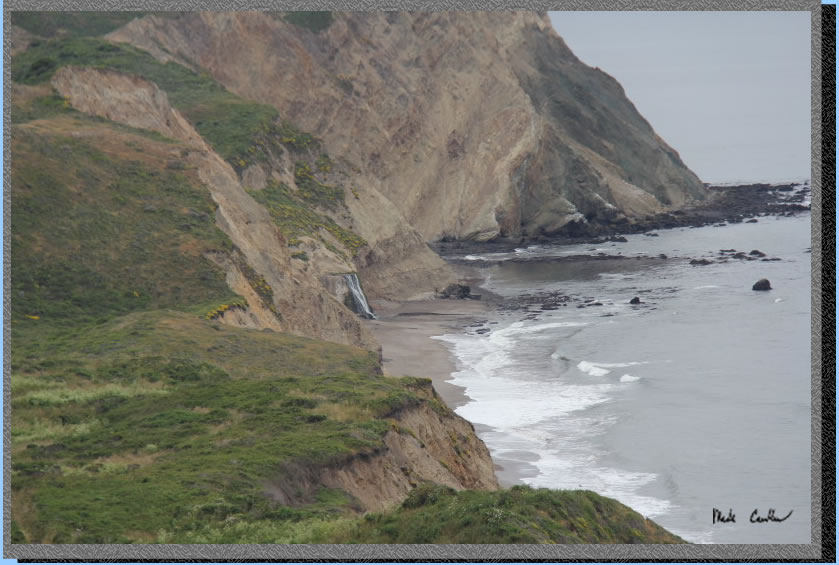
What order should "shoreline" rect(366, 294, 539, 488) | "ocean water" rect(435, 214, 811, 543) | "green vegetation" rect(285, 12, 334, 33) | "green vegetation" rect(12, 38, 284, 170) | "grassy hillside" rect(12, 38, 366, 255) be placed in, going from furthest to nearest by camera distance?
"green vegetation" rect(285, 12, 334, 33), "grassy hillside" rect(12, 38, 366, 255), "green vegetation" rect(12, 38, 284, 170), "shoreline" rect(366, 294, 539, 488), "ocean water" rect(435, 214, 811, 543)

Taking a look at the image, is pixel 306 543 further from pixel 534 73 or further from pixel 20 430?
pixel 534 73

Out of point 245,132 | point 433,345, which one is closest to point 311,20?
point 245,132

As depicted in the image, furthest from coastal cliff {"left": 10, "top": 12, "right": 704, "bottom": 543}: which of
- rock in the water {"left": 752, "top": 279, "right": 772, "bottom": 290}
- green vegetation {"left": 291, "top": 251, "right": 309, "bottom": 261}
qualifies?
rock in the water {"left": 752, "top": 279, "right": 772, "bottom": 290}

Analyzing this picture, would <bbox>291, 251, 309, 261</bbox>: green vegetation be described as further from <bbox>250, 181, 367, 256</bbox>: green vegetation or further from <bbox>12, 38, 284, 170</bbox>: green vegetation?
<bbox>12, 38, 284, 170</bbox>: green vegetation

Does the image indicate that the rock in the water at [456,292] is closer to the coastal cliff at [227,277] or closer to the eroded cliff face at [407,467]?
the coastal cliff at [227,277]

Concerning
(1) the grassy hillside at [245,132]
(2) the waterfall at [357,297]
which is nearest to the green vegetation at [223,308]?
(1) the grassy hillside at [245,132]

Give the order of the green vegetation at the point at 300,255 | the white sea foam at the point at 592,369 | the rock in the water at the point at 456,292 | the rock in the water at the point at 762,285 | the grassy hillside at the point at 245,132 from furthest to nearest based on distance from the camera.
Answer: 1. the rock in the water at the point at 456,292
2. the rock in the water at the point at 762,285
3. the grassy hillside at the point at 245,132
4. the green vegetation at the point at 300,255
5. the white sea foam at the point at 592,369
